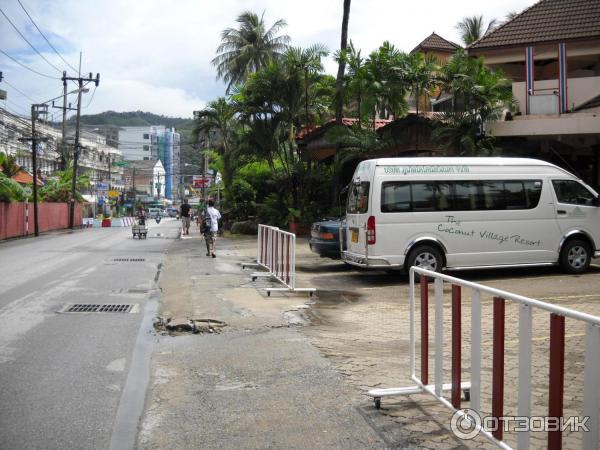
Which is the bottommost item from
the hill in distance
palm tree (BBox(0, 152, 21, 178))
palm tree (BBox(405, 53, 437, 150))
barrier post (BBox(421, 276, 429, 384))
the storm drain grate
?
the storm drain grate

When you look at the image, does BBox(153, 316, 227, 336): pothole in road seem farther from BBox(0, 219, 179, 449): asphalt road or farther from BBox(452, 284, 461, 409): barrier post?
BBox(452, 284, 461, 409): barrier post

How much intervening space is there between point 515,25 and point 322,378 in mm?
18751

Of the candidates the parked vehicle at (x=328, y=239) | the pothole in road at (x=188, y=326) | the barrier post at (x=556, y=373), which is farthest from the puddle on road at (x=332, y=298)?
the barrier post at (x=556, y=373)

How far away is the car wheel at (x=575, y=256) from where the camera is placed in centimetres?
1211

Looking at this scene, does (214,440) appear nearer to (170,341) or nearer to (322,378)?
(322,378)

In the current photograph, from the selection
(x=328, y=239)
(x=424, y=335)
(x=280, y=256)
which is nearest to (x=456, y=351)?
(x=424, y=335)

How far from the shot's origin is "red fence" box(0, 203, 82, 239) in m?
29.8

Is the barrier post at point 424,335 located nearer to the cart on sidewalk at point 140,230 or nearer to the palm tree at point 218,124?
the cart on sidewalk at point 140,230

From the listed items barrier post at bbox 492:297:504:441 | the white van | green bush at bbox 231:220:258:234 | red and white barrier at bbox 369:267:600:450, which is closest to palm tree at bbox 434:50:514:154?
the white van

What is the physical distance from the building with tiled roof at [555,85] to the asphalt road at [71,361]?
12463mm

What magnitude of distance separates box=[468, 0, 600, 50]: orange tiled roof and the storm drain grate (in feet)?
51.7

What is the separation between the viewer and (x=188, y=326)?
25.8 ft

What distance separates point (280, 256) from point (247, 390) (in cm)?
591

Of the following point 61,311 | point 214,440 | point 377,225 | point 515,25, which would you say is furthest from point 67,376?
point 515,25
